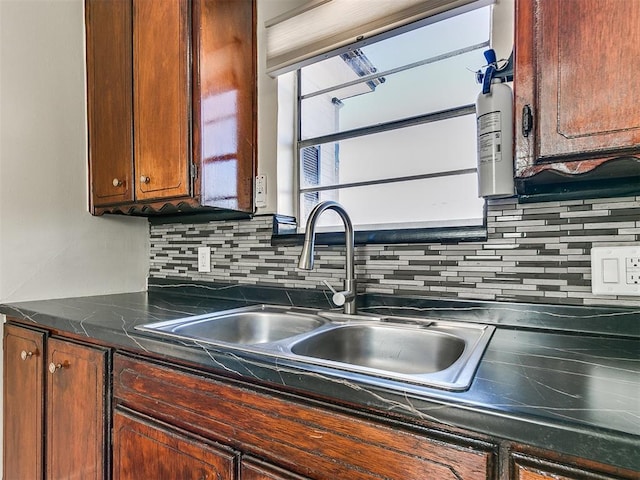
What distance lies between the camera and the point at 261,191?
152 centimetres

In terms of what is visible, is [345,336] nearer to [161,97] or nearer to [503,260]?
[503,260]

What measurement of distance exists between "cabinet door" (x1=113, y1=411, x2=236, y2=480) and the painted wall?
89 centimetres

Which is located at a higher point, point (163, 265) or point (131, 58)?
point (131, 58)

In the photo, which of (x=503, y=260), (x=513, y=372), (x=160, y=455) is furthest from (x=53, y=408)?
(x=503, y=260)

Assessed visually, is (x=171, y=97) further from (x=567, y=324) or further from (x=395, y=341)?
(x=567, y=324)

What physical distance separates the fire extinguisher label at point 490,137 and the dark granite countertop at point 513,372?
0.41m

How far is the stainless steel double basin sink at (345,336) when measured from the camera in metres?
0.82

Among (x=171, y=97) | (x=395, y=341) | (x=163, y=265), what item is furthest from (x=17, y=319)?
(x=395, y=341)

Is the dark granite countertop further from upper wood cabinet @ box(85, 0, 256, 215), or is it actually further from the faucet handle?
upper wood cabinet @ box(85, 0, 256, 215)

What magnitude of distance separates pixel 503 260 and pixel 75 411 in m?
1.35

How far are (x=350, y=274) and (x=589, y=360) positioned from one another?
0.64 metres

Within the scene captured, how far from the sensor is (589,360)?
0.71 metres

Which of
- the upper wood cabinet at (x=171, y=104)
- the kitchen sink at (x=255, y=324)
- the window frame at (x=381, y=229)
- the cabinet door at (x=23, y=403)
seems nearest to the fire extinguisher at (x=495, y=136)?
the window frame at (x=381, y=229)

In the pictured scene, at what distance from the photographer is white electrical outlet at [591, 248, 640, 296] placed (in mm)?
854
